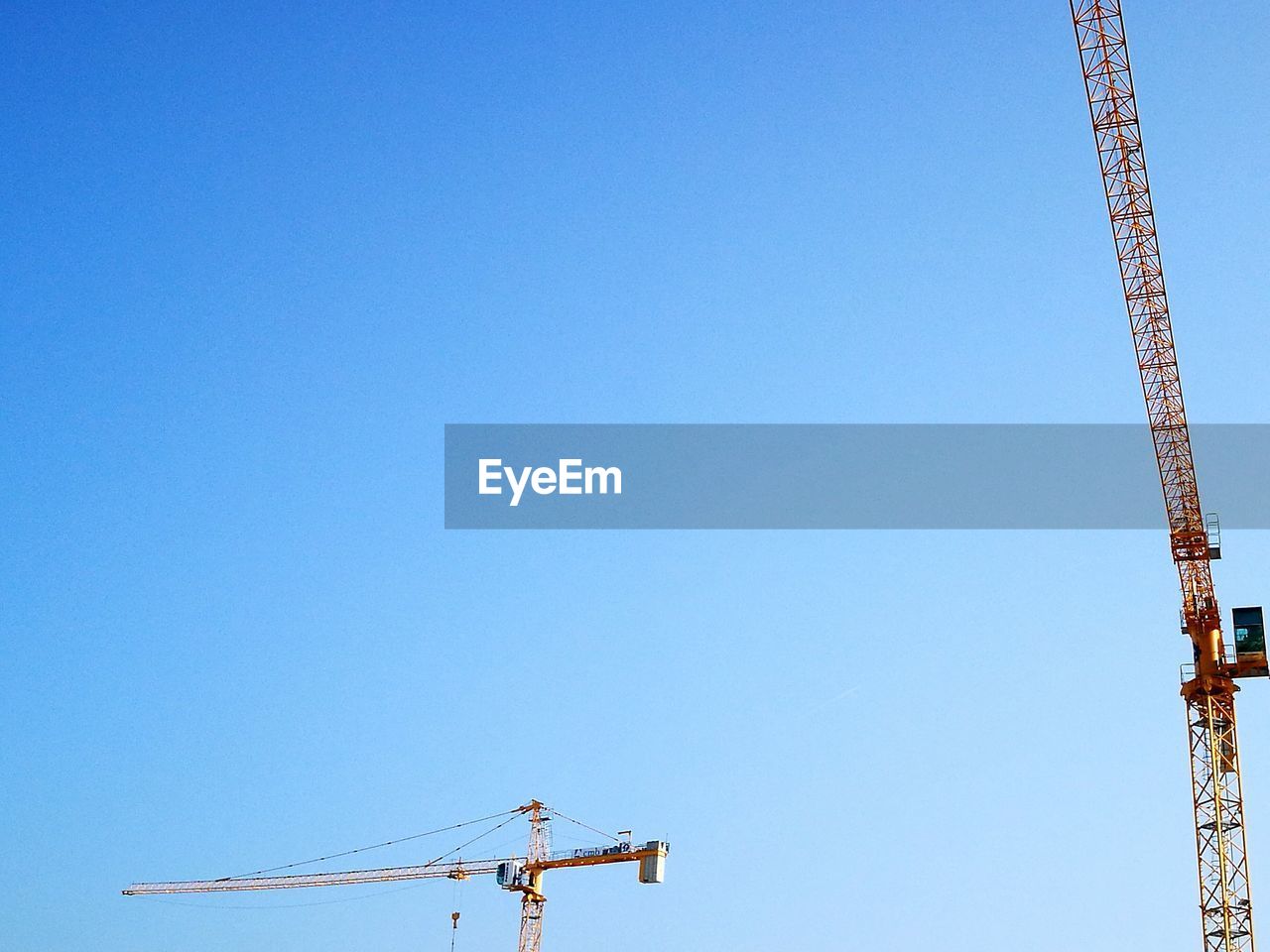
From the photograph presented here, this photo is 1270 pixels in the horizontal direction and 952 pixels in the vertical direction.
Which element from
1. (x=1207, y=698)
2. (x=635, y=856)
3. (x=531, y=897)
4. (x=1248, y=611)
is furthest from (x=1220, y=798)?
(x=531, y=897)

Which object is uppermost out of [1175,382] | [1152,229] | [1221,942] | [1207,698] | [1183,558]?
[1152,229]

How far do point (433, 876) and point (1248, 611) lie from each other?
88.1 meters

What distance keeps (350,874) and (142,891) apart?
25.4 metres

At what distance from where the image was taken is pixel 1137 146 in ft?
317

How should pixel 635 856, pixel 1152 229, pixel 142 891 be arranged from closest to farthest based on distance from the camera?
pixel 1152 229
pixel 635 856
pixel 142 891

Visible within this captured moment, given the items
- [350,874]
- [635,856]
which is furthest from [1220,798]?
[350,874]

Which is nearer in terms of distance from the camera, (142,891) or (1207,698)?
(1207,698)

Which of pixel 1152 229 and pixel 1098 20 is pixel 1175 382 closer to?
pixel 1152 229

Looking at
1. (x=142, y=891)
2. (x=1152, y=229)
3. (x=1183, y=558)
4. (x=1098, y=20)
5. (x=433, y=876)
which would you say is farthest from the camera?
(x=142, y=891)

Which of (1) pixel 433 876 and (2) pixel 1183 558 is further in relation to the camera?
(1) pixel 433 876

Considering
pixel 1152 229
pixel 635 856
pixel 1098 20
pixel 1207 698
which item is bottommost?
pixel 635 856

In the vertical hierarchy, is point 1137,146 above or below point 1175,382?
above

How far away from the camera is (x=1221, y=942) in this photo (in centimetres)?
9631

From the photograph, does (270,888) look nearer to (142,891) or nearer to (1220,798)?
(142,891)
